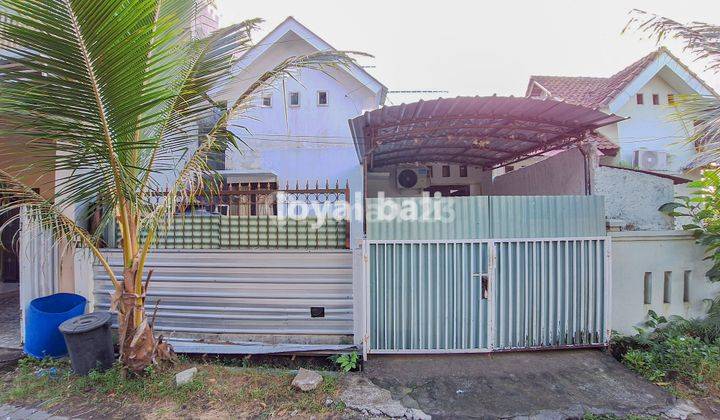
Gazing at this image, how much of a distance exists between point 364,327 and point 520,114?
363 cm

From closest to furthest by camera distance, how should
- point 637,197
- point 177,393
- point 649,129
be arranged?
point 177,393
point 637,197
point 649,129

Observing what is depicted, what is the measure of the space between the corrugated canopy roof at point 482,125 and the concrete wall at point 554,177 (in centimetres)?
24

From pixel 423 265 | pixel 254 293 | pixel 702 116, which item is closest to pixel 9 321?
pixel 254 293

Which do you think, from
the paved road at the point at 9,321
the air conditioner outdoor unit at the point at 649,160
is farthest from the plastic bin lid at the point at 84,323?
the air conditioner outdoor unit at the point at 649,160

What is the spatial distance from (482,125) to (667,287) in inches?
134

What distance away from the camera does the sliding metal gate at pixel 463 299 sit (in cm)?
404

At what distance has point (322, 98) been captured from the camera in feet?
30.0

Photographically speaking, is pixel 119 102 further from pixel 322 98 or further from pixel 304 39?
pixel 304 39

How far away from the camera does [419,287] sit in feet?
13.4

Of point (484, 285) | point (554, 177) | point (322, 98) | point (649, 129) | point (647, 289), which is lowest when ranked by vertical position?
point (647, 289)

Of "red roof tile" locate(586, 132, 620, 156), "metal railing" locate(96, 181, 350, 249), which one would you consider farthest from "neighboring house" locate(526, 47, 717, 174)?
"metal railing" locate(96, 181, 350, 249)

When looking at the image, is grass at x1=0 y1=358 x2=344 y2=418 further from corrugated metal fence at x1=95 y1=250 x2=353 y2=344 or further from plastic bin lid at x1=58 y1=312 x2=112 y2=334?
corrugated metal fence at x1=95 y1=250 x2=353 y2=344

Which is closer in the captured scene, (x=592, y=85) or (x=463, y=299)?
(x=463, y=299)

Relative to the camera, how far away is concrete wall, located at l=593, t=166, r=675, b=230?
16.5 feet
